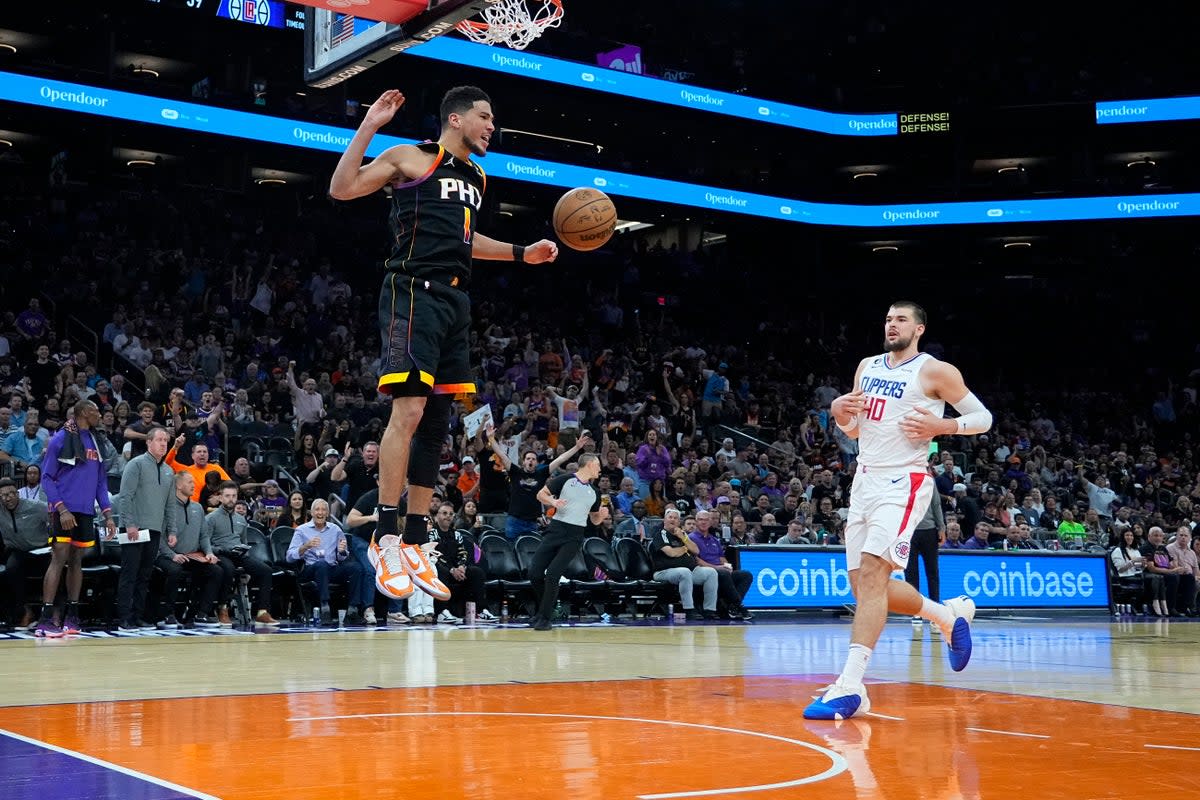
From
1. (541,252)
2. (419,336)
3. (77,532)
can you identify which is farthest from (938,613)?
(77,532)

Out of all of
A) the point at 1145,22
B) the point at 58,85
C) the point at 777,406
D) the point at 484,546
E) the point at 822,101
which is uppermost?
the point at 1145,22

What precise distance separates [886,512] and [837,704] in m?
1.17

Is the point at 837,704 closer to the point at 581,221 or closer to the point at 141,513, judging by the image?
the point at 581,221

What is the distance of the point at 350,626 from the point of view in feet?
44.1

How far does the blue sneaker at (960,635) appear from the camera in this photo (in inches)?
301

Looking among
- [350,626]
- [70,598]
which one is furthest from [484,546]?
[70,598]

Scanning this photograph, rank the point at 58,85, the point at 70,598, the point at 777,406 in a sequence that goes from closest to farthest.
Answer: the point at 70,598
the point at 58,85
the point at 777,406

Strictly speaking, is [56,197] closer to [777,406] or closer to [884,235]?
[777,406]

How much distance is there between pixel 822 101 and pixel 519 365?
17.5 metres

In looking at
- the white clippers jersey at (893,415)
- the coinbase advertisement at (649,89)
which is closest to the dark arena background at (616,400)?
the coinbase advertisement at (649,89)

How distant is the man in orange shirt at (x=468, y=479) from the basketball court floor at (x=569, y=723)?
16.8ft

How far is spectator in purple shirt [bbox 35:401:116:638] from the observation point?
37.6 feet

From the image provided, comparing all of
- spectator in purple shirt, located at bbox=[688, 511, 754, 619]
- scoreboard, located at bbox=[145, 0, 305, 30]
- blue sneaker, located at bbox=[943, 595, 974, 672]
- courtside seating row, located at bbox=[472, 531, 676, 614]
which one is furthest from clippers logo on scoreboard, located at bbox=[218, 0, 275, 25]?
blue sneaker, located at bbox=[943, 595, 974, 672]

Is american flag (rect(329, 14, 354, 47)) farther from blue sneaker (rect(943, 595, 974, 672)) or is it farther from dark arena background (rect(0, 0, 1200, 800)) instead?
blue sneaker (rect(943, 595, 974, 672))
